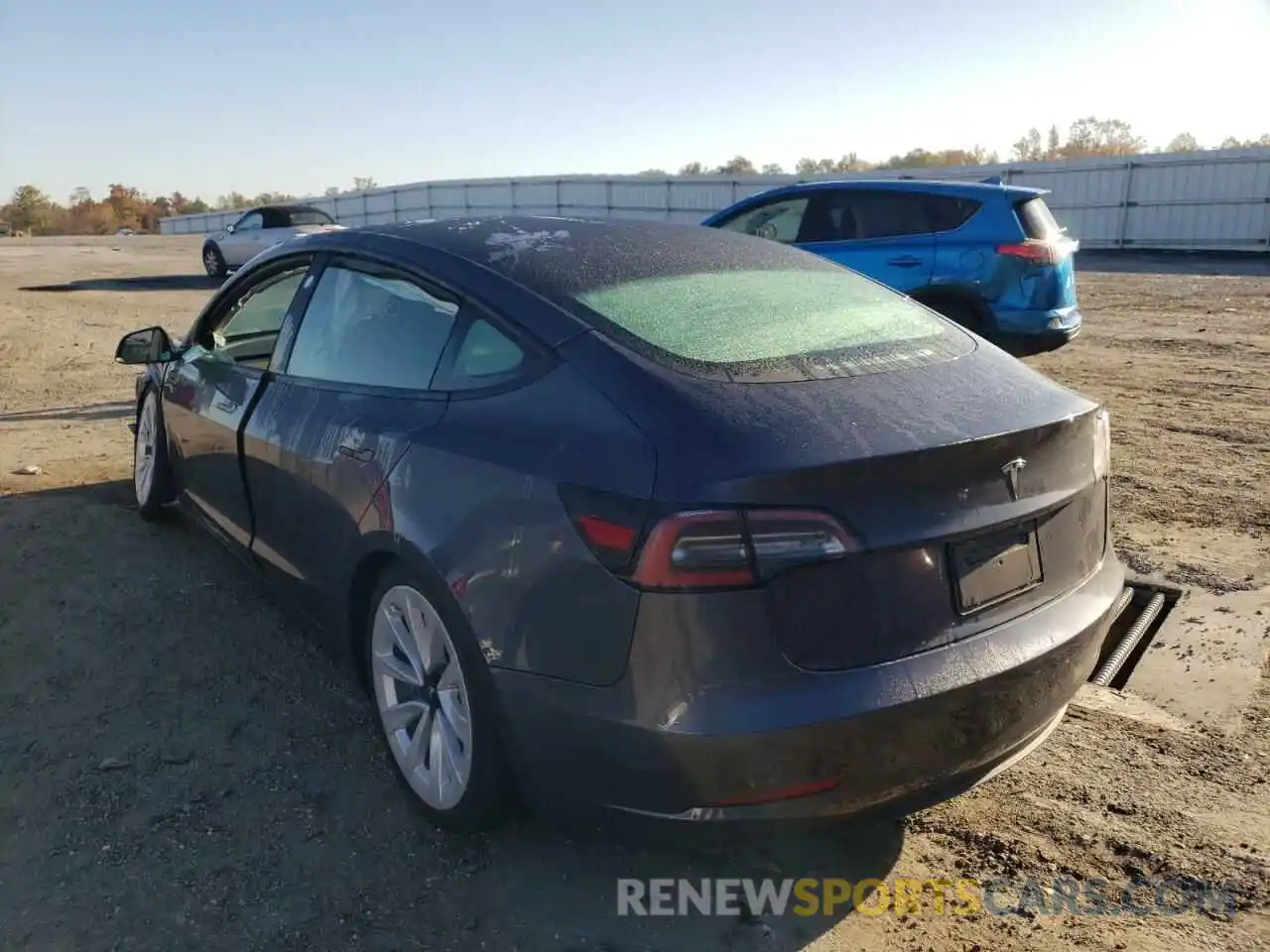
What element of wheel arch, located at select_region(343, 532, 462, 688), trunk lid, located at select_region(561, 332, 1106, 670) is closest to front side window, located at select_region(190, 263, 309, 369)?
wheel arch, located at select_region(343, 532, 462, 688)

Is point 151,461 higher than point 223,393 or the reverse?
the reverse

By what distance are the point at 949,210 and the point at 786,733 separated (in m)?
7.15

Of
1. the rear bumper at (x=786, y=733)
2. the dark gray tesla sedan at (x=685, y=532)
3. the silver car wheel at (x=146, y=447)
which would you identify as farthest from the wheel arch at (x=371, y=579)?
the silver car wheel at (x=146, y=447)

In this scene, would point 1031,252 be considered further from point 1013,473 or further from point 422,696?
point 422,696

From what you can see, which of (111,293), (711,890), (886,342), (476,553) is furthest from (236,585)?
(111,293)

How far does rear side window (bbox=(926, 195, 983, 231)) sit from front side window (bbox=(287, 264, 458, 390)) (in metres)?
6.08

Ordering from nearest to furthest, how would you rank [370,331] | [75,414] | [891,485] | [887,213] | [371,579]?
[891,485]
[371,579]
[370,331]
[75,414]
[887,213]

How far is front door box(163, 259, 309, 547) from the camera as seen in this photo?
3953mm

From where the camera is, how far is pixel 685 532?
6.93 feet

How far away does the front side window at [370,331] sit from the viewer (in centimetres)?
303

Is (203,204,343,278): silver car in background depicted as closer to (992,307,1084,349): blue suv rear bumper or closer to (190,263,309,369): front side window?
(992,307,1084,349): blue suv rear bumper

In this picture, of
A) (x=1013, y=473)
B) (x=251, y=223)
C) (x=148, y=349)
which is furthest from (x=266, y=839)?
(x=251, y=223)

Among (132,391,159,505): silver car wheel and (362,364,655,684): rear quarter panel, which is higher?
(362,364,655,684): rear quarter panel

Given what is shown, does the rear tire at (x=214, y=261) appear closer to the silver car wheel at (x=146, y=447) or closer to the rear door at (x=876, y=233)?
the rear door at (x=876, y=233)
